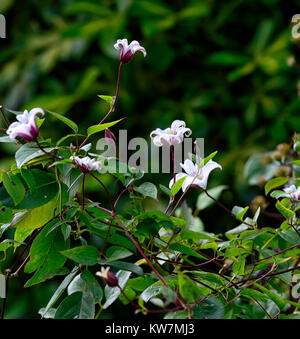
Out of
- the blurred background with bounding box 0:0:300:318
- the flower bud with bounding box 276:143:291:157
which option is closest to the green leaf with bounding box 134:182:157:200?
the flower bud with bounding box 276:143:291:157

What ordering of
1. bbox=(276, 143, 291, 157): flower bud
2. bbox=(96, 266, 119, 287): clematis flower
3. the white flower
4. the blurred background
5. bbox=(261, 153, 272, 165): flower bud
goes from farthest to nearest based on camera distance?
the blurred background
bbox=(261, 153, 272, 165): flower bud
bbox=(276, 143, 291, 157): flower bud
the white flower
bbox=(96, 266, 119, 287): clematis flower

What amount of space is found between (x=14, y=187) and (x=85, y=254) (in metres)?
0.08

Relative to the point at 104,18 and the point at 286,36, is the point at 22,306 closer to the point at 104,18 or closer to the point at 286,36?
the point at 104,18

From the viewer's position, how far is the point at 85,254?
1.16ft

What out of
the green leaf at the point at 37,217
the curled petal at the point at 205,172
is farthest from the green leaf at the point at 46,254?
the curled petal at the point at 205,172

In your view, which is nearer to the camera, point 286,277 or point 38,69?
point 286,277

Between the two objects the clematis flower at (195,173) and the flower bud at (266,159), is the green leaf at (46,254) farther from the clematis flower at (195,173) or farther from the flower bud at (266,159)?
the flower bud at (266,159)

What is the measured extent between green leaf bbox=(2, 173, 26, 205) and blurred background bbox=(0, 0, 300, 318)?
88 centimetres

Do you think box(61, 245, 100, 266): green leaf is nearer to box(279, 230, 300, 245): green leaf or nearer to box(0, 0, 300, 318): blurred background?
box(279, 230, 300, 245): green leaf

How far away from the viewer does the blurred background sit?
131 cm
